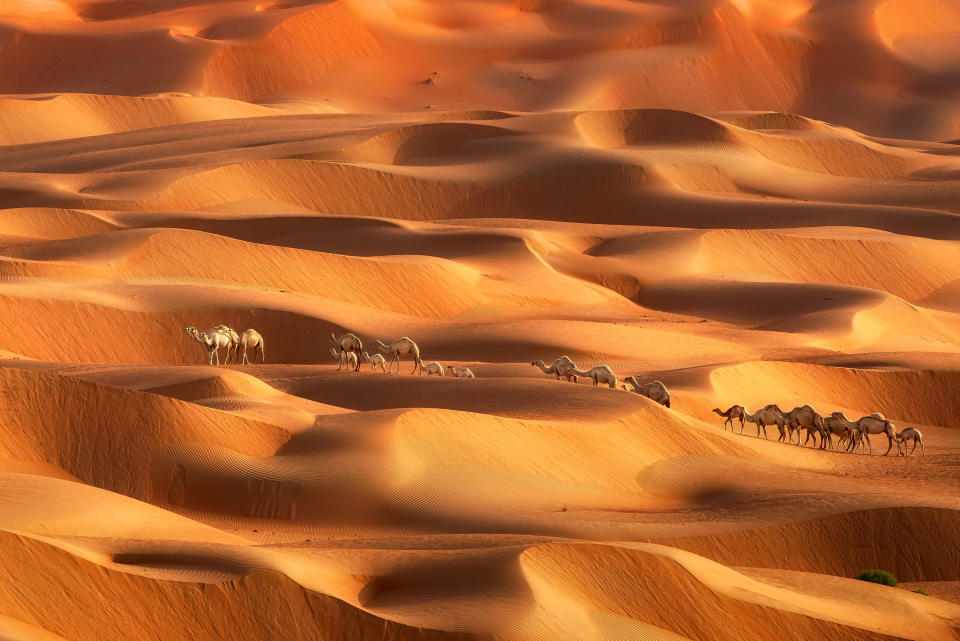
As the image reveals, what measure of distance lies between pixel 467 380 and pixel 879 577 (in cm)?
825

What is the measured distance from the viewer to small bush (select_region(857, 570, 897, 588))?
1723cm

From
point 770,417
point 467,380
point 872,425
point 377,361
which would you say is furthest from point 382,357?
point 872,425

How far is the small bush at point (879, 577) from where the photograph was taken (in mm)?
17234

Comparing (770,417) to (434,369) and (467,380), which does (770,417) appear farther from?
(434,369)

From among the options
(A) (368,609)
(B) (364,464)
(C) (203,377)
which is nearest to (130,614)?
(A) (368,609)

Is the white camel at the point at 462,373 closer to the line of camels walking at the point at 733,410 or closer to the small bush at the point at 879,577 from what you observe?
the line of camels walking at the point at 733,410

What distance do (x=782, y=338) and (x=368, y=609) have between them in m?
21.4

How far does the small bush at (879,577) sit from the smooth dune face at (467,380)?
59cm

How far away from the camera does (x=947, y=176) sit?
185ft

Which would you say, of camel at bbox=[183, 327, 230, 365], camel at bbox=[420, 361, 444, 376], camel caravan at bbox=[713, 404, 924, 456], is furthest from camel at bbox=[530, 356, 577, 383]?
camel at bbox=[183, 327, 230, 365]

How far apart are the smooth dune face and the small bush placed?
59 centimetres

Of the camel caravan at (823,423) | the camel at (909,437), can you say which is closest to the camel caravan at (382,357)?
the camel caravan at (823,423)

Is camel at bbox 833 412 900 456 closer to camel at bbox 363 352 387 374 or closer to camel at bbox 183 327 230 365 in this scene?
camel at bbox 363 352 387 374

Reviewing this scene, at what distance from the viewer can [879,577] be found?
17.4 m
